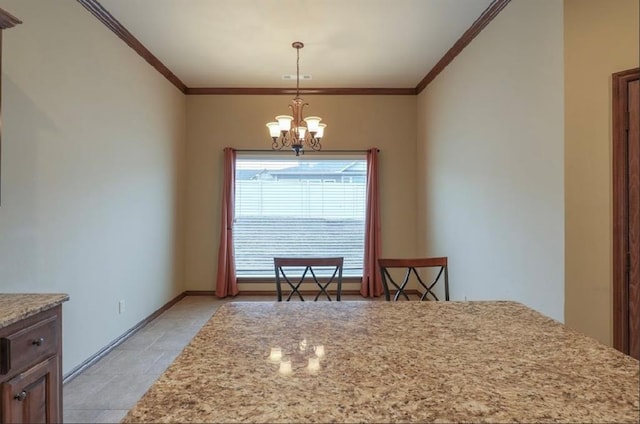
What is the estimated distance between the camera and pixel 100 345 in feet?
10.2

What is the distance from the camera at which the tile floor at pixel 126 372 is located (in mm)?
2324

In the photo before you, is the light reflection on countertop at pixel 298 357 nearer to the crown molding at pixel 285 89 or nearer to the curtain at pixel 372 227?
the crown molding at pixel 285 89

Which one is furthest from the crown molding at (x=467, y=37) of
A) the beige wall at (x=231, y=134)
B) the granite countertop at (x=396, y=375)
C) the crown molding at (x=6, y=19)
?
the crown molding at (x=6, y=19)

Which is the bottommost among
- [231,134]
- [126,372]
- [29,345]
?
[126,372]

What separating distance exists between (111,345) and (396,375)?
10.7 feet

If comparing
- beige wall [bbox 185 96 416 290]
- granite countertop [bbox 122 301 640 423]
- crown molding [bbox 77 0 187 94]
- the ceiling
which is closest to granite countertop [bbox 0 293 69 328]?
granite countertop [bbox 122 301 640 423]

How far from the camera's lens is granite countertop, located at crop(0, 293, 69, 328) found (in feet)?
4.80

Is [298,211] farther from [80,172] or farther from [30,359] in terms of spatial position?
[30,359]

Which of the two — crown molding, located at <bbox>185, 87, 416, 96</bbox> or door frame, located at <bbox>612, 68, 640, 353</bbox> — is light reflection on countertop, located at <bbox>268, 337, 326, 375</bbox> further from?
crown molding, located at <bbox>185, 87, 416, 96</bbox>

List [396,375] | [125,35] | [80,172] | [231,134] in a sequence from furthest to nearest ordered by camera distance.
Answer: [231,134], [125,35], [80,172], [396,375]

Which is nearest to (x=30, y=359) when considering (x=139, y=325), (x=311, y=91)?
(x=139, y=325)

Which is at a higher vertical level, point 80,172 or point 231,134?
point 231,134

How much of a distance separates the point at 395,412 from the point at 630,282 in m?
2.17

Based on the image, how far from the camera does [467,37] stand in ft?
11.7
